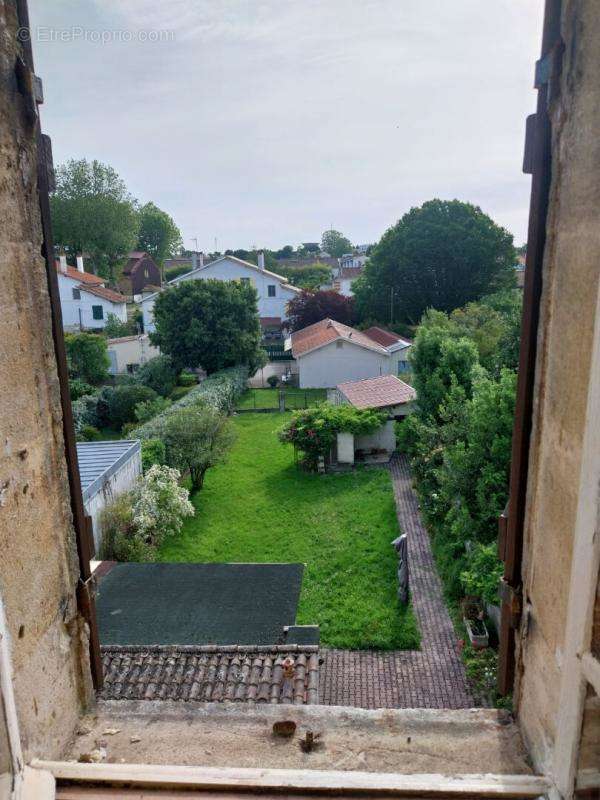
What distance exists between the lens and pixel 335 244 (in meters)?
101

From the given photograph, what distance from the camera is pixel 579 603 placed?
2104 mm

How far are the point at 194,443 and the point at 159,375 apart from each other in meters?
10.9

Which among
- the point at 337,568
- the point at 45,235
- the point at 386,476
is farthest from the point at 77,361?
the point at 45,235

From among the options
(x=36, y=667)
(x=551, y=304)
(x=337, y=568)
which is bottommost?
(x=337, y=568)

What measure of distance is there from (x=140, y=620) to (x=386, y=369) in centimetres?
2073

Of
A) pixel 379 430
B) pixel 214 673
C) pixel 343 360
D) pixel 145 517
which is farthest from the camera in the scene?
pixel 343 360

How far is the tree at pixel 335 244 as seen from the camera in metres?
99.9

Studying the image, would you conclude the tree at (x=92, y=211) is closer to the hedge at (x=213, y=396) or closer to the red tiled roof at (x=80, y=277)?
the red tiled roof at (x=80, y=277)

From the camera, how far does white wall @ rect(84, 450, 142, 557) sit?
12383mm

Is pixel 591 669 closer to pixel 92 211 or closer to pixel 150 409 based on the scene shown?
pixel 150 409

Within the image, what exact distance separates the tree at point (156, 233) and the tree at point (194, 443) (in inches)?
1947

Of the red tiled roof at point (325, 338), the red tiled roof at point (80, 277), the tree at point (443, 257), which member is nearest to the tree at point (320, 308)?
the tree at point (443, 257)

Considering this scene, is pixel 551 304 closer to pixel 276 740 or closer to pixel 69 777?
pixel 276 740

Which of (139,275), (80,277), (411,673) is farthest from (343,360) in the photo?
(139,275)
